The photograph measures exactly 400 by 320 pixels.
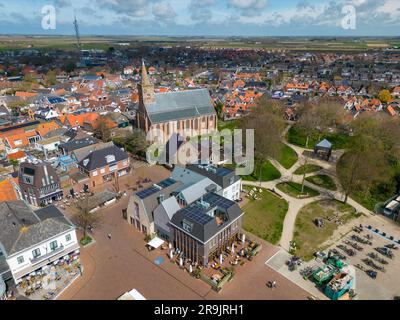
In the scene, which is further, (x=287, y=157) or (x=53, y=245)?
(x=287, y=157)

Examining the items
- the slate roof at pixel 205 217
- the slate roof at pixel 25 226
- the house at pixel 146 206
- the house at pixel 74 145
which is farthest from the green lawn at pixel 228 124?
the slate roof at pixel 25 226

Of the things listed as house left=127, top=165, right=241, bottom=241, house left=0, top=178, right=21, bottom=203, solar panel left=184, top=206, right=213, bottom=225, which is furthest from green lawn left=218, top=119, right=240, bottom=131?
house left=0, top=178, right=21, bottom=203

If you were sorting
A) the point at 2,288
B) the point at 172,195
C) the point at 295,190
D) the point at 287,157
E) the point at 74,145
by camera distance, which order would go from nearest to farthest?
1. the point at 2,288
2. the point at 172,195
3. the point at 295,190
4. the point at 74,145
5. the point at 287,157

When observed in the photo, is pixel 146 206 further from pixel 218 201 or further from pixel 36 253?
pixel 36 253

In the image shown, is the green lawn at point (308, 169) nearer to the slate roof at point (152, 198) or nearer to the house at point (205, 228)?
the house at point (205, 228)

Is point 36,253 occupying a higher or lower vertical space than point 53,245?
lower

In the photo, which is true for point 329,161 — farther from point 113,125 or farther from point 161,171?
point 113,125

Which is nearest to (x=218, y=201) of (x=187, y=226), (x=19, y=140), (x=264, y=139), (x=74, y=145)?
(x=187, y=226)
